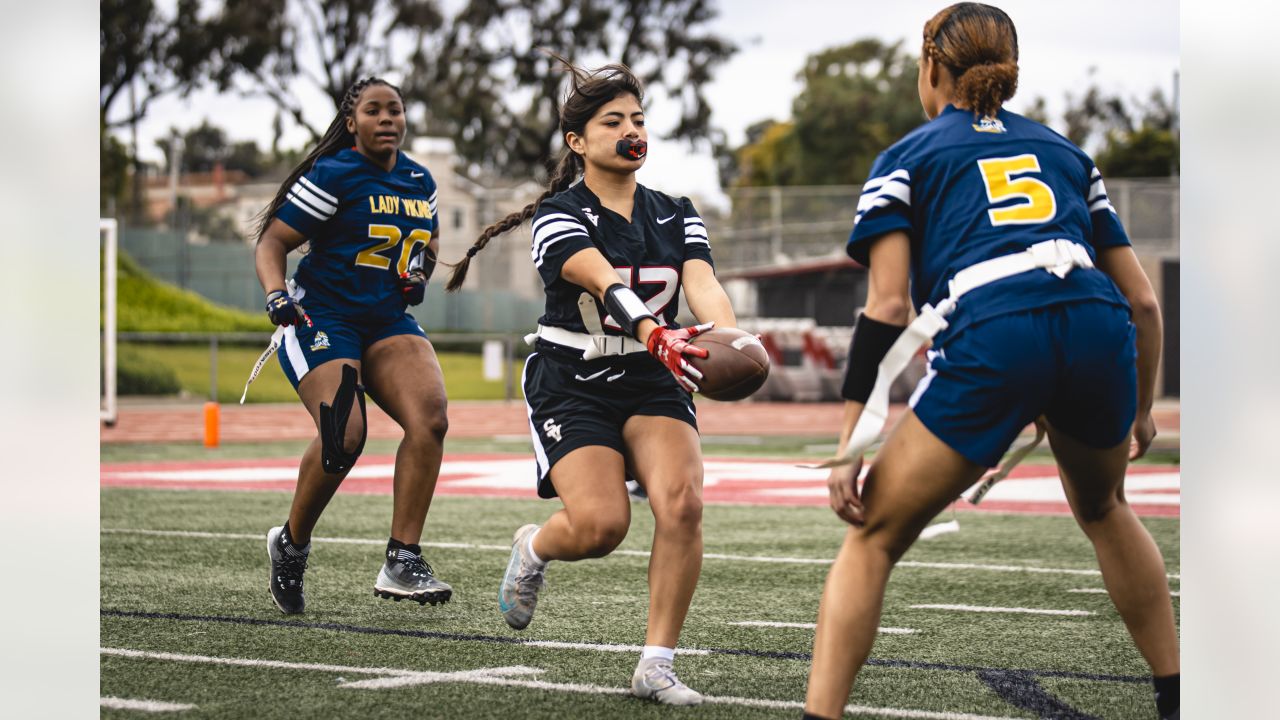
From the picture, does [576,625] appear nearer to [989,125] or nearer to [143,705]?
[143,705]

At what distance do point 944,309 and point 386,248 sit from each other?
3.25 meters

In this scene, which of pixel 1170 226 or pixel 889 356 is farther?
pixel 1170 226

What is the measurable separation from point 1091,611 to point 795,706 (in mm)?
2409

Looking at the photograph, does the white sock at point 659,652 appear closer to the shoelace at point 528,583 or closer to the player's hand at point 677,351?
the shoelace at point 528,583

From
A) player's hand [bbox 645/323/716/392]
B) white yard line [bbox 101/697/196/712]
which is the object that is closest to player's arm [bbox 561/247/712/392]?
player's hand [bbox 645/323/716/392]

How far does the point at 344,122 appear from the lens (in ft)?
21.4

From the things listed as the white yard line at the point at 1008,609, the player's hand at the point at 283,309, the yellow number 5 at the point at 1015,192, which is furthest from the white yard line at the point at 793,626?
the yellow number 5 at the point at 1015,192

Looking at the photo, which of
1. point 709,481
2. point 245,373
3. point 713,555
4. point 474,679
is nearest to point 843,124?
point 245,373

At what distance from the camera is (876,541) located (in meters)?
3.67

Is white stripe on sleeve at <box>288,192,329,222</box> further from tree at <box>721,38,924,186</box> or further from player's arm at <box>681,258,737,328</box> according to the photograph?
tree at <box>721,38,924,186</box>

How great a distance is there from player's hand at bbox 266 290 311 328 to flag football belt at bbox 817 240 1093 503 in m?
2.86

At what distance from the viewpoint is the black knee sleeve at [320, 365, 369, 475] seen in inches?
236
